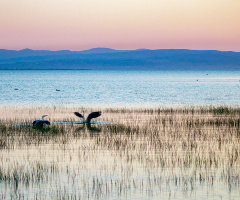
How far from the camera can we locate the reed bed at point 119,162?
11375mm

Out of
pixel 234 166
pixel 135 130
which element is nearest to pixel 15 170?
pixel 234 166

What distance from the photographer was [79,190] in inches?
448

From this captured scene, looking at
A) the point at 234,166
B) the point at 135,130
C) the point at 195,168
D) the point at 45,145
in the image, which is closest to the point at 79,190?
the point at 195,168

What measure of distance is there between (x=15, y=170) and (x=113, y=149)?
4.36m

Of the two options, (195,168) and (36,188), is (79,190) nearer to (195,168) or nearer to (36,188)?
(36,188)

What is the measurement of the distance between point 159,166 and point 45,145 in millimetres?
5381

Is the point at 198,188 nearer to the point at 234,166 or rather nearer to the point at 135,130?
the point at 234,166

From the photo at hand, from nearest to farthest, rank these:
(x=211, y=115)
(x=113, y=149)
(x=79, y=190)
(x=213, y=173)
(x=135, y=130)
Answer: (x=79, y=190) < (x=213, y=173) < (x=113, y=149) < (x=135, y=130) < (x=211, y=115)

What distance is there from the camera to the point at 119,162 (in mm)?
14375

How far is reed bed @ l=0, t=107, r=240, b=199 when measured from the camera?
448 inches

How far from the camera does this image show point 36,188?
38.0ft

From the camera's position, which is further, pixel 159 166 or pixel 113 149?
pixel 113 149

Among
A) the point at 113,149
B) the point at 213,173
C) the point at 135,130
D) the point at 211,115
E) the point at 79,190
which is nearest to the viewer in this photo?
the point at 79,190

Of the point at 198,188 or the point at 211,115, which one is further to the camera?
the point at 211,115
